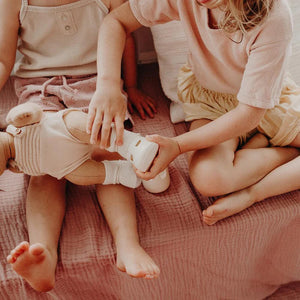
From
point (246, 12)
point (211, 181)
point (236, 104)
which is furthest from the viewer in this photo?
point (236, 104)

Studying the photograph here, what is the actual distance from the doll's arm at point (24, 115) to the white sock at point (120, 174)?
0.60 feet

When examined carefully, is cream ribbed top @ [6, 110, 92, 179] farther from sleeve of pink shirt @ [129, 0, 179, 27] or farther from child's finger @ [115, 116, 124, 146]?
sleeve of pink shirt @ [129, 0, 179, 27]

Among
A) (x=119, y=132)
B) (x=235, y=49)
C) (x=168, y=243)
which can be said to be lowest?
(x=168, y=243)

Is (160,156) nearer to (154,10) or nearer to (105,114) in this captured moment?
(105,114)

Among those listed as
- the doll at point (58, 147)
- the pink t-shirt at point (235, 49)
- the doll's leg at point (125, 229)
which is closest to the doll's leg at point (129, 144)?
the doll at point (58, 147)

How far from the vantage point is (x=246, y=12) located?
0.70 metres

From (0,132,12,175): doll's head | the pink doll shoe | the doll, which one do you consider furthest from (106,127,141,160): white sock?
(0,132,12,175): doll's head

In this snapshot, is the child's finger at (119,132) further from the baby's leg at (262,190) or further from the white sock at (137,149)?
the baby's leg at (262,190)

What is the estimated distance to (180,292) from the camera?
96 cm

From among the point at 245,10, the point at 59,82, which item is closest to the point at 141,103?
the point at 59,82

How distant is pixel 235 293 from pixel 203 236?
294 mm

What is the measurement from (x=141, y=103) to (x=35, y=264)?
1.76 ft

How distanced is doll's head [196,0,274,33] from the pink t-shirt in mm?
14

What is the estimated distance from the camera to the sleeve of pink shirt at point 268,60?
707 mm
